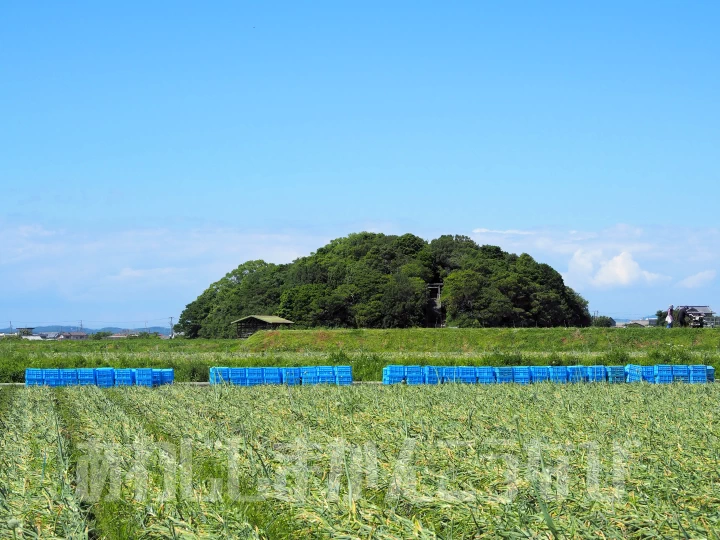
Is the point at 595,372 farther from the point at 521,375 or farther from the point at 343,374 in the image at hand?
the point at 343,374

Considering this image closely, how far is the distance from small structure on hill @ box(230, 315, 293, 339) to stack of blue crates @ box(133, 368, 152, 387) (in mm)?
58425

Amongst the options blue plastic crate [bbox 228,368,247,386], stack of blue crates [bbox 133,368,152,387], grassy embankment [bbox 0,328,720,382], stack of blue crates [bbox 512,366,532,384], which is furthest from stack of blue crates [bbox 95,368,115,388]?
grassy embankment [bbox 0,328,720,382]

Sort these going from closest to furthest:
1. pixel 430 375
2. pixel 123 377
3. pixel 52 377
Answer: pixel 430 375 → pixel 52 377 → pixel 123 377

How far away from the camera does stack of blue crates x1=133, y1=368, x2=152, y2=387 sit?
3219cm

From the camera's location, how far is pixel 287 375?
3147 cm

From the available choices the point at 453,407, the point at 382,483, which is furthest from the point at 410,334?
the point at 382,483

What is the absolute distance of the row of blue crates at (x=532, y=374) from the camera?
31359mm

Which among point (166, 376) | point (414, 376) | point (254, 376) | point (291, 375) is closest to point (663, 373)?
point (414, 376)

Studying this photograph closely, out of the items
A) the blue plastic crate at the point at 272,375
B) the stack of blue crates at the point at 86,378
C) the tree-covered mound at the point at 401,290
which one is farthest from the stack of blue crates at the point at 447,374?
the tree-covered mound at the point at 401,290

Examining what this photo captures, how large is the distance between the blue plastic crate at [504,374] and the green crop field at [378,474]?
48.9 ft

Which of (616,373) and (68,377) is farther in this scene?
(68,377)

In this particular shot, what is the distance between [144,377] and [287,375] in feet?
19.4

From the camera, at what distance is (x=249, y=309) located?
345 ft

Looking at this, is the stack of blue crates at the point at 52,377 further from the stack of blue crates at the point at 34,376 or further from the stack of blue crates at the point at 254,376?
the stack of blue crates at the point at 254,376
